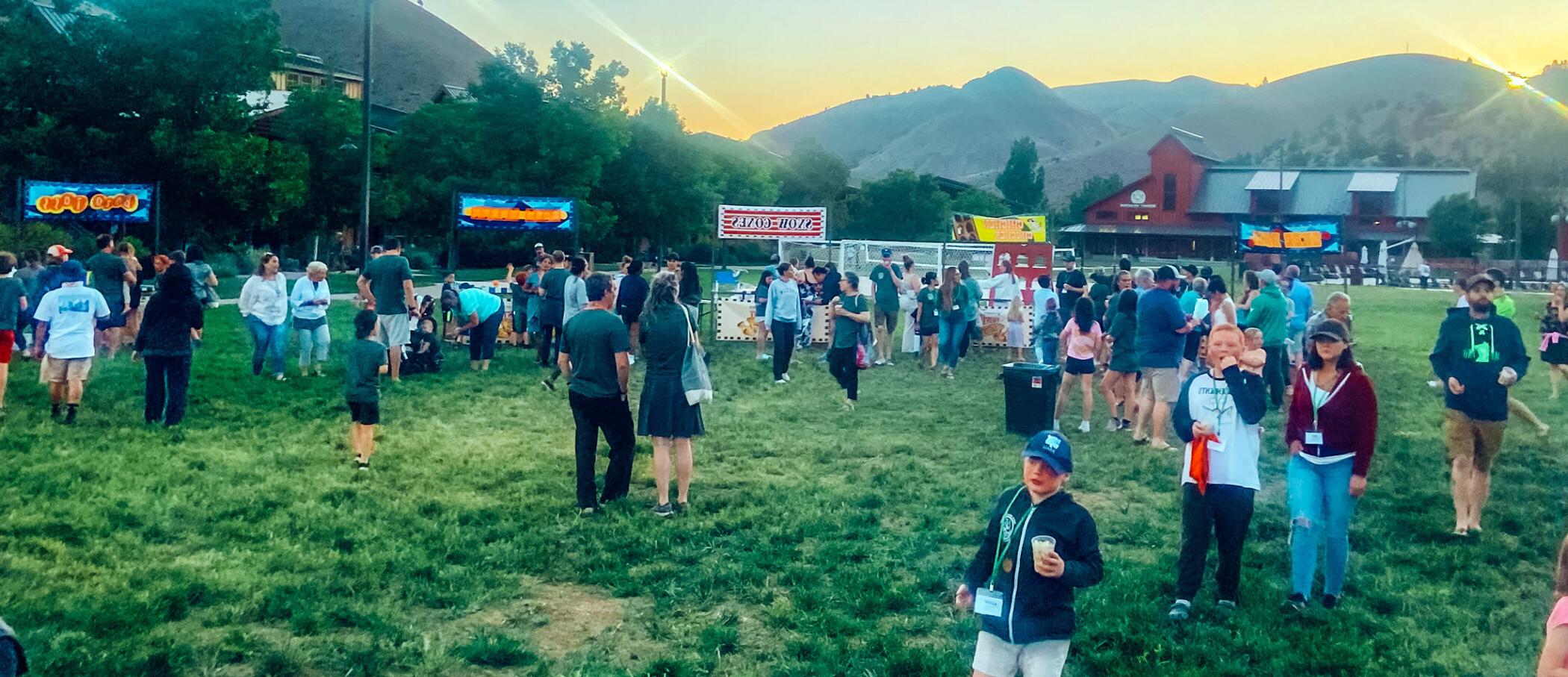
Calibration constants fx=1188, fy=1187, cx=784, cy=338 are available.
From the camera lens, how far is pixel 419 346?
1653 cm

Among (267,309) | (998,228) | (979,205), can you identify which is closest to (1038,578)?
(267,309)

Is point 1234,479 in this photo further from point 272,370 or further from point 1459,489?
point 272,370

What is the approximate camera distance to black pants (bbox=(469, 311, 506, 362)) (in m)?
16.9

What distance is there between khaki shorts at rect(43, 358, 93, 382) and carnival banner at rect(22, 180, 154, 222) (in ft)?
A: 55.5

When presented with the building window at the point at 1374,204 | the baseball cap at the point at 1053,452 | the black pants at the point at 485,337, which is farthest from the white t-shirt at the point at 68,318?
the building window at the point at 1374,204

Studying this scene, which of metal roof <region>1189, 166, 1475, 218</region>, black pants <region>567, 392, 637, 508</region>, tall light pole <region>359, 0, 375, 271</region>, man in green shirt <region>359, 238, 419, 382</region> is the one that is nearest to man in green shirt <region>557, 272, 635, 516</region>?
black pants <region>567, 392, 637, 508</region>

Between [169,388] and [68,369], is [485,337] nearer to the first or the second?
[169,388]

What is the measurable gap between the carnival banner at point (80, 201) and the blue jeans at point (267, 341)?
14.0 meters

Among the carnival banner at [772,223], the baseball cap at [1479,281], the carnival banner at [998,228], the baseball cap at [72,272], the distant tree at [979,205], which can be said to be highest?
the distant tree at [979,205]

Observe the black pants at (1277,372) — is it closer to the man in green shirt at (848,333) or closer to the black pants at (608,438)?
the man in green shirt at (848,333)

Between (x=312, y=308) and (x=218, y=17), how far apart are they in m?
27.2

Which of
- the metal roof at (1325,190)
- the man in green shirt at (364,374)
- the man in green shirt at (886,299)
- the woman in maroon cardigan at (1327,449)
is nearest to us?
the woman in maroon cardigan at (1327,449)

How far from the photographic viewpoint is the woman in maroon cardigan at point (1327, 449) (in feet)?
20.0

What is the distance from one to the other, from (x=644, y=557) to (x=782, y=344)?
8.69m
